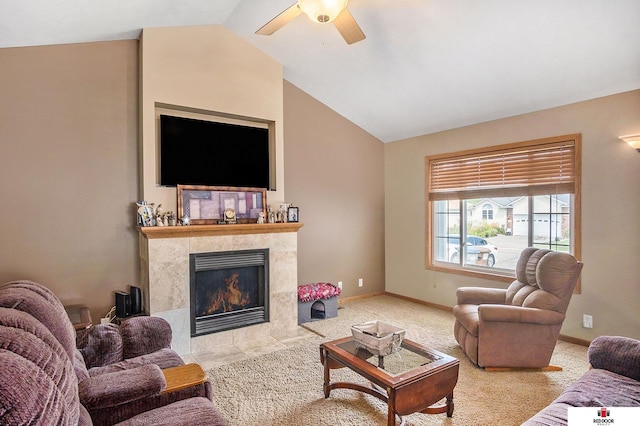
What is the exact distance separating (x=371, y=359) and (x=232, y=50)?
140 inches

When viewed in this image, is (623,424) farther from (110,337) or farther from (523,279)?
(110,337)

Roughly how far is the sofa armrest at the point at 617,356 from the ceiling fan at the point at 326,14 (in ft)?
8.69

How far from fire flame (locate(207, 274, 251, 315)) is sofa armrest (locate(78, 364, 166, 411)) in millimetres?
1969

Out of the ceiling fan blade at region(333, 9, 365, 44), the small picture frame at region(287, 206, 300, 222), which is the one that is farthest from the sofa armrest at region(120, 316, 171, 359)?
the ceiling fan blade at region(333, 9, 365, 44)

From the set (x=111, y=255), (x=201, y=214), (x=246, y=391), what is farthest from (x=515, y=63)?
(x=111, y=255)

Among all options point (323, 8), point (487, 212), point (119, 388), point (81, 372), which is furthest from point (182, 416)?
point (487, 212)

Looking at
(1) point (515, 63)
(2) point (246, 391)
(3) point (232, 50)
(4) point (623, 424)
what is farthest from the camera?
(3) point (232, 50)

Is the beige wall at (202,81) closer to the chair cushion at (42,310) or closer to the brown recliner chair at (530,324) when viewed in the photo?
the chair cushion at (42,310)

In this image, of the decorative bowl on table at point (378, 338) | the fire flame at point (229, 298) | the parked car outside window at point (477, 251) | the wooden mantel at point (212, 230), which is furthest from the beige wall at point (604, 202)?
the fire flame at point (229, 298)

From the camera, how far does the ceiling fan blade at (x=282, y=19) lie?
2389 millimetres

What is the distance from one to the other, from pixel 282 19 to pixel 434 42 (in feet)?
5.43

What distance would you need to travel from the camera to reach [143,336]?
244 centimetres

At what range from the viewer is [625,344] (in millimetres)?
2078

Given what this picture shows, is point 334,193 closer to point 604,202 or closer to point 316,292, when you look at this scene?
point 316,292
